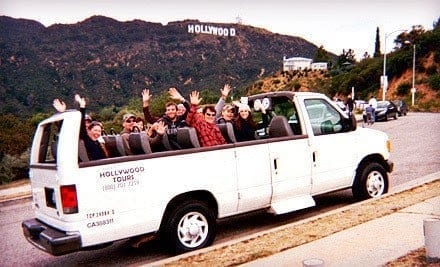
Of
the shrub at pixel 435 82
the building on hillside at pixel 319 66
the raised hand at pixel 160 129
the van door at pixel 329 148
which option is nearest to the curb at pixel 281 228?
the van door at pixel 329 148

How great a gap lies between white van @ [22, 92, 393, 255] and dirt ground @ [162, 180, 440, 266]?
397 millimetres

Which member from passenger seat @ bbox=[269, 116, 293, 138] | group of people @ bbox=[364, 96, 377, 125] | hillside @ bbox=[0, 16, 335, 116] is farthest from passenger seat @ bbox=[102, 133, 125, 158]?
group of people @ bbox=[364, 96, 377, 125]

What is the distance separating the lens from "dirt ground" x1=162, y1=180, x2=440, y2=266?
16.9ft

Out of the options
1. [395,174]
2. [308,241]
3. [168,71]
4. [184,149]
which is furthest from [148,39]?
[308,241]

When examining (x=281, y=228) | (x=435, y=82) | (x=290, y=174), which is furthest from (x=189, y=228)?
(x=435, y=82)

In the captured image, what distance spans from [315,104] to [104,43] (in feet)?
30.9

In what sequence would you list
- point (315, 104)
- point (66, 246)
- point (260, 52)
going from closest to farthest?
point (66, 246), point (315, 104), point (260, 52)

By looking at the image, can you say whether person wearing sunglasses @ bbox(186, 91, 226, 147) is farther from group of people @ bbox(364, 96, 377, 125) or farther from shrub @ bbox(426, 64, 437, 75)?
shrub @ bbox(426, 64, 437, 75)

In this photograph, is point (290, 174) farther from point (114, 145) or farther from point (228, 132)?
point (114, 145)

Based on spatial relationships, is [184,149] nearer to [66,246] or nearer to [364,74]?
[66,246]

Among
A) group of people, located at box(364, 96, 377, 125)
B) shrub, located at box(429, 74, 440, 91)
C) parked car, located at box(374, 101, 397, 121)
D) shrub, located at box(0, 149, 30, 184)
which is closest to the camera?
shrub, located at box(0, 149, 30, 184)

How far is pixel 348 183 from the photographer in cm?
752

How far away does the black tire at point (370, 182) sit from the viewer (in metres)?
7.61

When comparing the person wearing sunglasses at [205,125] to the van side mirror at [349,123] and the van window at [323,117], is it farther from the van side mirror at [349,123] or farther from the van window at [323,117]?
the van side mirror at [349,123]
